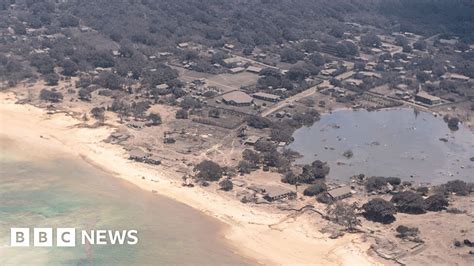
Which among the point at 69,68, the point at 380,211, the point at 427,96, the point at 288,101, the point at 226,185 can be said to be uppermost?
the point at 380,211

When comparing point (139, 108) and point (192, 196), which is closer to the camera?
point (192, 196)

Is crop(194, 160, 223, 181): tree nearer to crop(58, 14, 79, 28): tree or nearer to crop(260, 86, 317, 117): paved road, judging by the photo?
crop(260, 86, 317, 117): paved road

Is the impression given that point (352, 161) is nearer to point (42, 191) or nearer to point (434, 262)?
point (434, 262)

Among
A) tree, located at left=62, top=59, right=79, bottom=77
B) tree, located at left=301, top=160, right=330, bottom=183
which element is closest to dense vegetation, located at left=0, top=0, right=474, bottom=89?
tree, located at left=62, top=59, right=79, bottom=77

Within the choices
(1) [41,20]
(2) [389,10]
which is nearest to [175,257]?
(1) [41,20]

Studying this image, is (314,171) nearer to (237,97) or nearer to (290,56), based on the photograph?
(237,97)

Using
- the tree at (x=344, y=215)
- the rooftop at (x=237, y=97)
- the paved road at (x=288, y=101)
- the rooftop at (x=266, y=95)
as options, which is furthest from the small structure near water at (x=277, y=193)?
the rooftop at (x=266, y=95)

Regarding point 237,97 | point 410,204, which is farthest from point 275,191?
point 237,97
